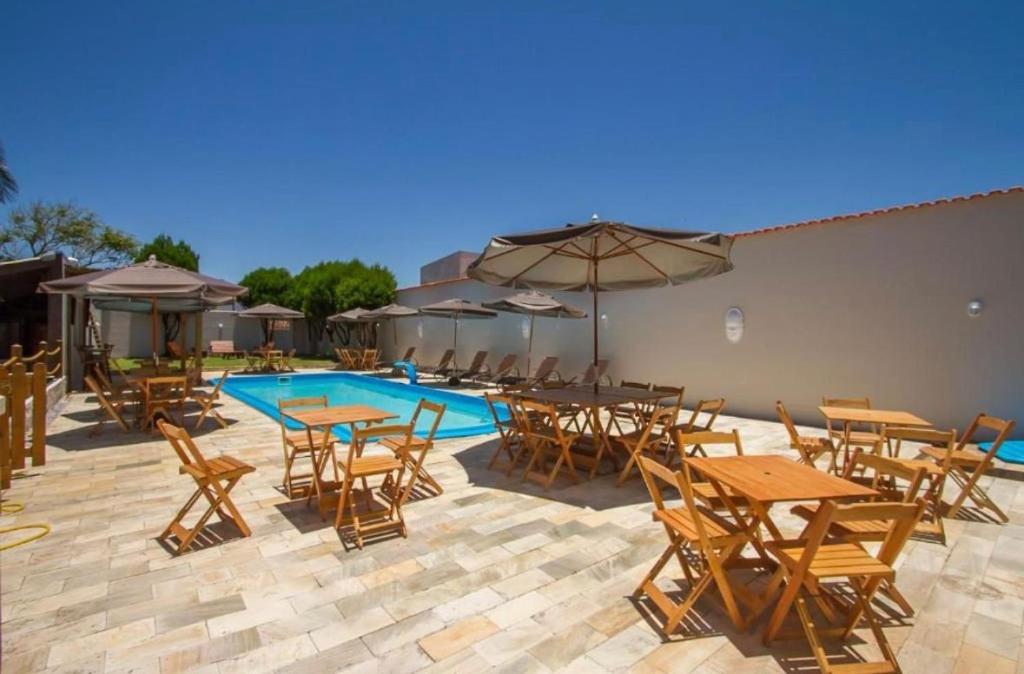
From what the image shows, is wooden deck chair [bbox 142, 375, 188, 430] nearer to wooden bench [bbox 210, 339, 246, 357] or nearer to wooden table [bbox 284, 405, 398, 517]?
wooden table [bbox 284, 405, 398, 517]

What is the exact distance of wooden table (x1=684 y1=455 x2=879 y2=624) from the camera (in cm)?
228

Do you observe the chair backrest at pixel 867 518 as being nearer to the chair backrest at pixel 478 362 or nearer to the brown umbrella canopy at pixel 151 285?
the brown umbrella canopy at pixel 151 285

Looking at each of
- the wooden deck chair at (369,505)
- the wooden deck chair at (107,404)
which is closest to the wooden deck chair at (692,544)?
the wooden deck chair at (369,505)

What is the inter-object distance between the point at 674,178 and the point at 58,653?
14.1 metres

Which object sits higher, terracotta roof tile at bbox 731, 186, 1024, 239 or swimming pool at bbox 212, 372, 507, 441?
terracotta roof tile at bbox 731, 186, 1024, 239

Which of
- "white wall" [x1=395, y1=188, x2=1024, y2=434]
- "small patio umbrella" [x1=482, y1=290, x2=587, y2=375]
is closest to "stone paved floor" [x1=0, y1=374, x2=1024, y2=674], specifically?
"white wall" [x1=395, y1=188, x2=1024, y2=434]

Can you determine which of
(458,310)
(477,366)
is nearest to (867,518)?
(458,310)

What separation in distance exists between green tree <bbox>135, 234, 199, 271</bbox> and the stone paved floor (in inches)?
1102

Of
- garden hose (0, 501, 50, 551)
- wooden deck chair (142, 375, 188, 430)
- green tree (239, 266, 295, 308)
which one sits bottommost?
garden hose (0, 501, 50, 551)

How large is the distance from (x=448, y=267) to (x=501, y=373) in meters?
16.8

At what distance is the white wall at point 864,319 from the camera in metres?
7.01

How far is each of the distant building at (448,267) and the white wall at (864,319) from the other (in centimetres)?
1803

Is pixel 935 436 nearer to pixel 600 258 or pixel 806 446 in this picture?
pixel 806 446

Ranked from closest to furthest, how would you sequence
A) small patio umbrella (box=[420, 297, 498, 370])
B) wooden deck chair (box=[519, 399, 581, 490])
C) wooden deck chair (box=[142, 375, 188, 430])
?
wooden deck chair (box=[519, 399, 581, 490])
wooden deck chair (box=[142, 375, 188, 430])
small patio umbrella (box=[420, 297, 498, 370])
